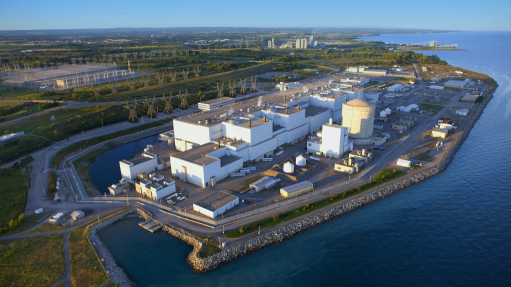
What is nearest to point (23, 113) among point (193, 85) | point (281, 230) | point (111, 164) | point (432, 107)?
point (111, 164)

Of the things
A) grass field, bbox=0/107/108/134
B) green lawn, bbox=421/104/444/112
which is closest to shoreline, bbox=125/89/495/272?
green lawn, bbox=421/104/444/112

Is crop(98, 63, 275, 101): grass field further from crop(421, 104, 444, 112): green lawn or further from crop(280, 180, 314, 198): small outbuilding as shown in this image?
crop(280, 180, 314, 198): small outbuilding

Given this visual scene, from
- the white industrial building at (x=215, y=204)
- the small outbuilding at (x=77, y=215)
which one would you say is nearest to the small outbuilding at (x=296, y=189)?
the white industrial building at (x=215, y=204)

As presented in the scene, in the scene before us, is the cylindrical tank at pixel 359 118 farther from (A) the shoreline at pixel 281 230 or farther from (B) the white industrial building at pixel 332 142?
(A) the shoreline at pixel 281 230

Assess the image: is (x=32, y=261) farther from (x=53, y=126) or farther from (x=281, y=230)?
(x=53, y=126)

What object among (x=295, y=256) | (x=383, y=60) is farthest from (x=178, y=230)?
(x=383, y=60)

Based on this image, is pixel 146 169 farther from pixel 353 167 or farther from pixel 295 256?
pixel 353 167
